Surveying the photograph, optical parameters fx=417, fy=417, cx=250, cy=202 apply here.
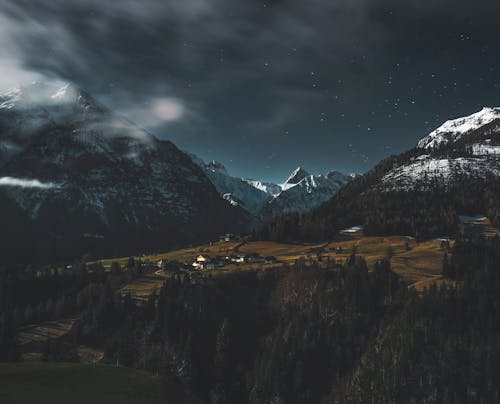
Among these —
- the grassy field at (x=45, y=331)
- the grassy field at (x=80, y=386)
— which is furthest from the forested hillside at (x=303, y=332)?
the grassy field at (x=80, y=386)

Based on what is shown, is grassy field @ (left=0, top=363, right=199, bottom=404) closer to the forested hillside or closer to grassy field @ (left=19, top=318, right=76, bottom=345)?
the forested hillside

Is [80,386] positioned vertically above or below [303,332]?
above

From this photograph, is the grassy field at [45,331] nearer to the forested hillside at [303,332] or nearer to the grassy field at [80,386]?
the forested hillside at [303,332]

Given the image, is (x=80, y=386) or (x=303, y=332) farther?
(x=303, y=332)

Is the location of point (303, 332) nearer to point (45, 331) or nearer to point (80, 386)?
point (45, 331)

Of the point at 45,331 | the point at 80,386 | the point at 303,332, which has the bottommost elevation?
the point at 303,332

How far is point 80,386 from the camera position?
35156 millimetres

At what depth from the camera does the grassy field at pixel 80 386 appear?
103 feet

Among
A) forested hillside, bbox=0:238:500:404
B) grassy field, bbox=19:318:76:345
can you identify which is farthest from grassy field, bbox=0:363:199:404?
grassy field, bbox=19:318:76:345

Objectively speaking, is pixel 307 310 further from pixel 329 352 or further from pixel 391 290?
pixel 391 290

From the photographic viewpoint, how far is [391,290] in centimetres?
16988

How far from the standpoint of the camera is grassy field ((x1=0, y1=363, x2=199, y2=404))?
3147cm

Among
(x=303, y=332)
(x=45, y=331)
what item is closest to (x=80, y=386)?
(x=303, y=332)

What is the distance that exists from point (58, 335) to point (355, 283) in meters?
116
